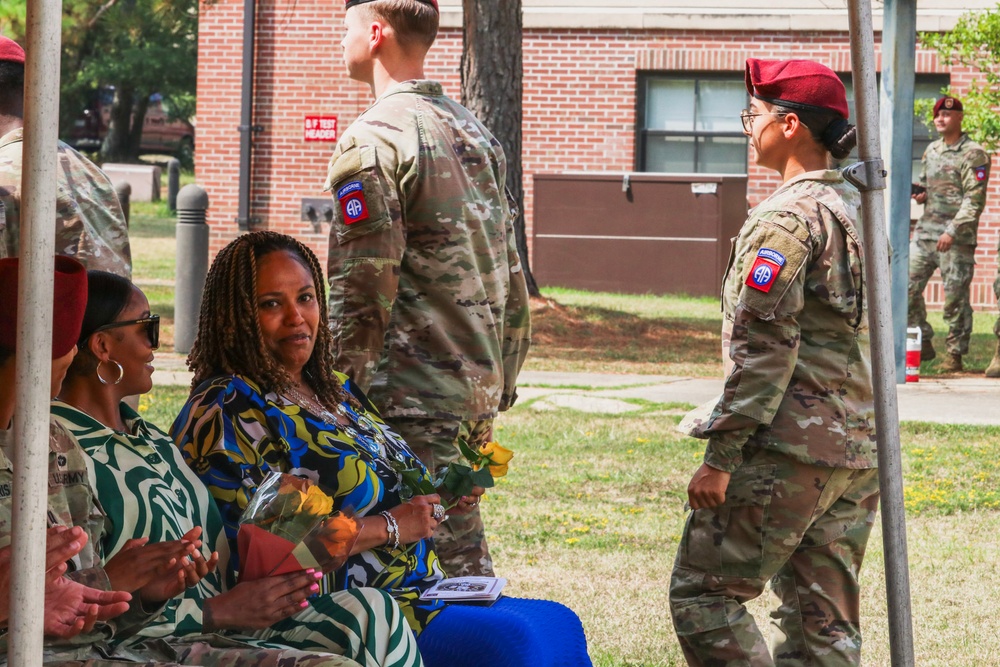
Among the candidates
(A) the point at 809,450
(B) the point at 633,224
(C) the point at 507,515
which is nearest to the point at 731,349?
(A) the point at 809,450

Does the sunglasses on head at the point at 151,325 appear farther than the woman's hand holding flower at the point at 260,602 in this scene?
Yes

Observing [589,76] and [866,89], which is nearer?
[866,89]

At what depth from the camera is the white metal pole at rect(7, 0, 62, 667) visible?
1.83 m

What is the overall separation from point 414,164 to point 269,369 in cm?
78

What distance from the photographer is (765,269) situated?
11.5ft

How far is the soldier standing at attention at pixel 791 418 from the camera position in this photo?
3.55m

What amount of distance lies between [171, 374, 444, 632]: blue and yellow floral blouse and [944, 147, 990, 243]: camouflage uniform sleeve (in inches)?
378

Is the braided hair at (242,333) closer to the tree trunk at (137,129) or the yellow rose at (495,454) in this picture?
the yellow rose at (495,454)

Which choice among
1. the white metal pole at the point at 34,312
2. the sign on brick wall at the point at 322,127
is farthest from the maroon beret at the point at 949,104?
the white metal pole at the point at 34,312

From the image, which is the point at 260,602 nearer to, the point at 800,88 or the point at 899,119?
the point at 800,88

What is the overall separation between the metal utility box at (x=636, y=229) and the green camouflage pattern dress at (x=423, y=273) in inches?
522

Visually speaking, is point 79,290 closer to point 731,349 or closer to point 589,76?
point 731,349

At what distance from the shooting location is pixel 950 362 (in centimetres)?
1184

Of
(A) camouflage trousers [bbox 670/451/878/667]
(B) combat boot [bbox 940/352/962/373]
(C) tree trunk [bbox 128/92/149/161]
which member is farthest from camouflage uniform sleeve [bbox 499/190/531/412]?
(C) tree trunk [bbox 128/92/149/161]
